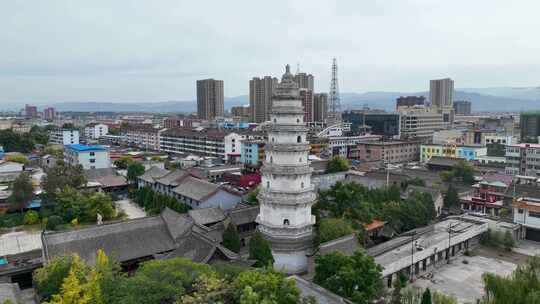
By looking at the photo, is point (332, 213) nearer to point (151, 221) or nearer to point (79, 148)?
point (151, 221)

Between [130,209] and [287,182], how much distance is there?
1041 inches

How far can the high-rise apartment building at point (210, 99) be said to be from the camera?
6927 inches

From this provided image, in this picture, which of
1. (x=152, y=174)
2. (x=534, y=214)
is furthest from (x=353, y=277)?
(x=152, y=174)

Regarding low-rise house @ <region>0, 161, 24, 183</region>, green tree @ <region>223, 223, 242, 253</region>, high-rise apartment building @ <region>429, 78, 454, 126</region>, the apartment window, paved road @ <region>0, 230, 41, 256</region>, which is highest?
high-rise apartment building @ <region>429, 78, 454, 126</region>

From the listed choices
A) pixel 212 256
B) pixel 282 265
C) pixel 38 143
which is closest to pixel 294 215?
pixel 282 265

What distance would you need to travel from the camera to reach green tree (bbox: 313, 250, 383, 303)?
72.7 feet

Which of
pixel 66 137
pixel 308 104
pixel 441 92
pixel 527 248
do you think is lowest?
pixel 527 248

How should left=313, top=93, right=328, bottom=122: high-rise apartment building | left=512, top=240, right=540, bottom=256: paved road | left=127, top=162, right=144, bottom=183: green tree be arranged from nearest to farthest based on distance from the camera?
left=512, top=240, right=540, bottom=256: paved road, left=127, top=162, right=144, bottom=183: green tree, left=313, top=93, right=328, bottom=122: high-rise apartment building

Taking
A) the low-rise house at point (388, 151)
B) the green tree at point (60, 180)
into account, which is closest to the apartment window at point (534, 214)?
the low-rise house at point (388, 151)

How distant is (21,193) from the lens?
43188 millimetres

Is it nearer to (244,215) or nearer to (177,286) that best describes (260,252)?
(177,286)

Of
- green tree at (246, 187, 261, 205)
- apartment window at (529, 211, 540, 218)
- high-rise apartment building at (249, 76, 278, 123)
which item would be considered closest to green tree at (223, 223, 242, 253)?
green tree at (246, 187, 261, 205)

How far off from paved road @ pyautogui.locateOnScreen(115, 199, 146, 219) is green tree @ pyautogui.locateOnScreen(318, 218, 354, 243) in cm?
2275

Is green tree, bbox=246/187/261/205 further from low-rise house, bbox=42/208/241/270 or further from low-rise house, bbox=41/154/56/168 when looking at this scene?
low-rise house, bbox=41/154/56/168
